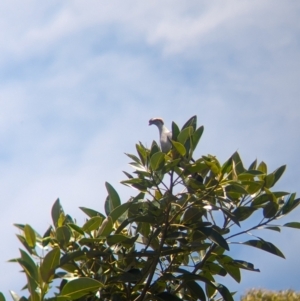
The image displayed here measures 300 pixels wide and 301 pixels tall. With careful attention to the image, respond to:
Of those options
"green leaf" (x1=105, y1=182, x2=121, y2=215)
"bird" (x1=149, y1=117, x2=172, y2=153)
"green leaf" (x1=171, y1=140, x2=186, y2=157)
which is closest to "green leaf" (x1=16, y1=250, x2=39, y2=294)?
"green leaf" (x1=105, y1=182, x2=121, y2=215)

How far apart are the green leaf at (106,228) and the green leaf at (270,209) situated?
3.00 feet

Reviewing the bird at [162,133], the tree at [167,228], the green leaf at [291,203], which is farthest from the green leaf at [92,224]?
the bird at [162,133]

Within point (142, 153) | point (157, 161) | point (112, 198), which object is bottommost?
point (112, 198)

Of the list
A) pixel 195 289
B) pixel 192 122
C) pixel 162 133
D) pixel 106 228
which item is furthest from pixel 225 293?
pixel 162 133

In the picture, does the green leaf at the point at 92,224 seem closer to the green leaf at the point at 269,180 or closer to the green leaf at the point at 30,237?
the green leaf at the point at 30,237

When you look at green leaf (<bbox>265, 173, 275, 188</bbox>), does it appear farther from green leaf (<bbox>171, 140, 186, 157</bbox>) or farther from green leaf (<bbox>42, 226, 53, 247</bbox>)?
green leaf (<bbox>42, 226, 53, 247</bbox>)

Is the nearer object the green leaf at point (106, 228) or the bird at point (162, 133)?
the green leaf at point (106, 228)

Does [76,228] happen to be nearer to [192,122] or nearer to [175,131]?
[175,131]

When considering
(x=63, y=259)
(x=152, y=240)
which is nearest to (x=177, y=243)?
(x=152, y=240)

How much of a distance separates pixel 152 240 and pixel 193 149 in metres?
0.57

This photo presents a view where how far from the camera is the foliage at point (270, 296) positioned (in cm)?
478

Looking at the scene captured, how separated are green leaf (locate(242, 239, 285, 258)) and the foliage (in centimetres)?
116

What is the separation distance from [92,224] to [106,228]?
8 cm

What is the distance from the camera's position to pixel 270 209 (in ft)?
12.0
